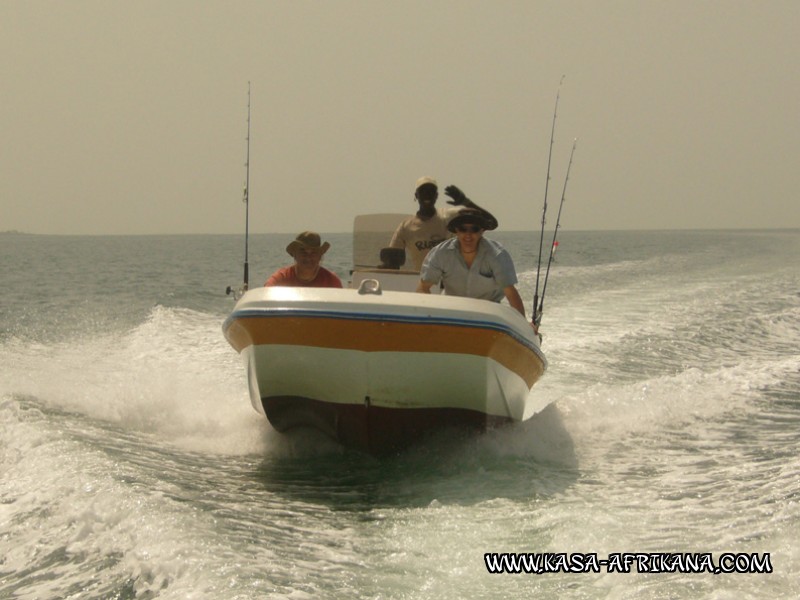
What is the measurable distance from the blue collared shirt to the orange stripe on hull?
1.97 feet

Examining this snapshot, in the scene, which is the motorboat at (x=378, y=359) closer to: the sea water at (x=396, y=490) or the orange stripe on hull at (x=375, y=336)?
the orange stripe on hull at (x=375, y=336)

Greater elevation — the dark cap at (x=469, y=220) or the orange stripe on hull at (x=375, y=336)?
the dark cap at (x=469, y=220)

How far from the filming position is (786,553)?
4203 mm

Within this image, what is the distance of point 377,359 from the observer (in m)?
6.02

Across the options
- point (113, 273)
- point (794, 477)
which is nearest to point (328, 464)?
point (794, 477)

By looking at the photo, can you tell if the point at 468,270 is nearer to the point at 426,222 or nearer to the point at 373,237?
the point at 426,222

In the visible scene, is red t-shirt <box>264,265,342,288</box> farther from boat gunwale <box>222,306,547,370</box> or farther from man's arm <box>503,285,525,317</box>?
man's arm <box>503,285,525,317</box>

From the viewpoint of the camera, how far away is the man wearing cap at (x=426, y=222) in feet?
27.0

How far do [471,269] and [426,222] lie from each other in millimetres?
1669

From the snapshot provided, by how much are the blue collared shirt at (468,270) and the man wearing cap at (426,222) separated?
1392 millimetres

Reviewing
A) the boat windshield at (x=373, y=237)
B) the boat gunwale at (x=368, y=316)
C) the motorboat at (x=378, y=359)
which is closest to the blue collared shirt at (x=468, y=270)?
the motorboat at (x=378, y=359)

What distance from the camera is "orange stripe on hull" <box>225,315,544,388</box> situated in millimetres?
5914

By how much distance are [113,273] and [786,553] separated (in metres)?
29.0

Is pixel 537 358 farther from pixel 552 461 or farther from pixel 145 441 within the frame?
pixel 145 441
